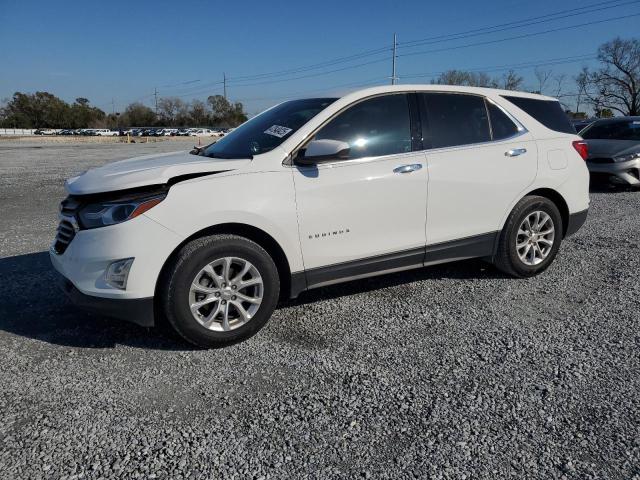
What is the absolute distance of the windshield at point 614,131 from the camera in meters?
10.8

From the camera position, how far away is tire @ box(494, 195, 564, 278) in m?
4.73

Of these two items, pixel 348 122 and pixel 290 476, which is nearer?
pixel 290 476

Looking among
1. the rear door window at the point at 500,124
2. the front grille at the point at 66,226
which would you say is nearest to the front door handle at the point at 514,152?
the rear door window at the point at 500,124

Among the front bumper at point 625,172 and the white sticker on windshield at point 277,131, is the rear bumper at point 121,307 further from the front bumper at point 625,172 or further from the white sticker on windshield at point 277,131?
the front bumper at point 625,172

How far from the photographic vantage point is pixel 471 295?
179 inches

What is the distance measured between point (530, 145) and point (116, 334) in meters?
3.88

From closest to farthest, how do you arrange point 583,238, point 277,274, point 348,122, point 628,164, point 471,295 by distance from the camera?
point 277,274, point 348,122, point 471,295, point 583,238, point 628,164

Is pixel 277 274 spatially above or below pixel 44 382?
above

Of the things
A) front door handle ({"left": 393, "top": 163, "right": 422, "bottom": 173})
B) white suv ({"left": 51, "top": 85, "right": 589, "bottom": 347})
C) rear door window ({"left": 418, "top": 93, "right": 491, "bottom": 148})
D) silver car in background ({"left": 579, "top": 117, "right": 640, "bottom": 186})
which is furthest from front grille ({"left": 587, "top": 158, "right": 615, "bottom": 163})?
front door handle ({"left": 393, "top": 163, "right": 422, "bottom": 173})

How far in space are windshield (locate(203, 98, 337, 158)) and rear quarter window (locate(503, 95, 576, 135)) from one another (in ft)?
6.51

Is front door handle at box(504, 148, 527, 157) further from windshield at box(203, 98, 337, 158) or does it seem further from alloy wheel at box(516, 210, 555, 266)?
windshield at box(203, 98, 337, 158)

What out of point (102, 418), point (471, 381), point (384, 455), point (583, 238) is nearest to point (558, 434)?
point (471, 381)

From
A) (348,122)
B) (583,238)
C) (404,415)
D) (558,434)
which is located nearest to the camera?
(558,434)

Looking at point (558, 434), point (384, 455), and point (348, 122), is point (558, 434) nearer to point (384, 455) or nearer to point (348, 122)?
point (384, 455)
